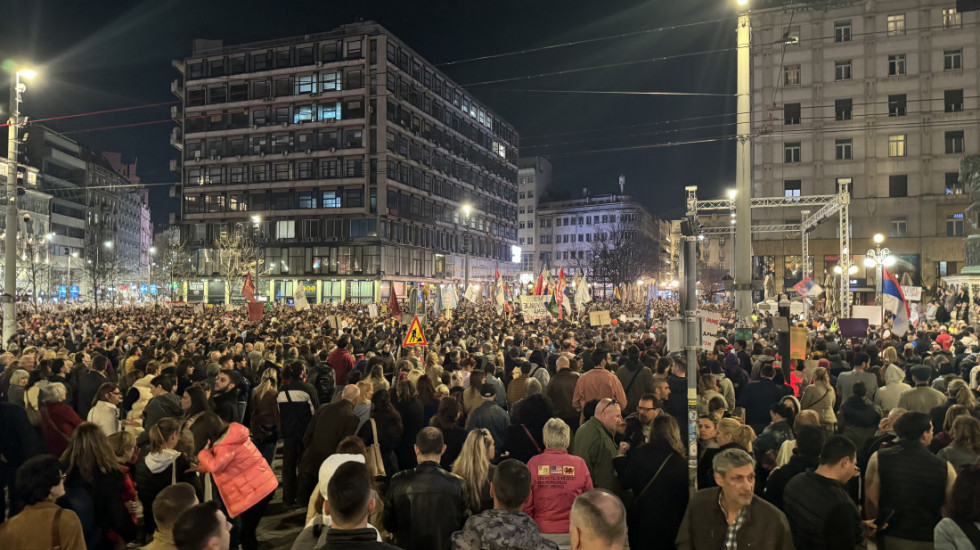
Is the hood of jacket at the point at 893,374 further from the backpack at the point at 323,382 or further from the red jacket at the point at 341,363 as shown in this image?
the red jacket at the point at 341,363

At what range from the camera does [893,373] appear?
10.4 meters

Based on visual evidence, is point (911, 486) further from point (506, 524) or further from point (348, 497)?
point (348, 497)

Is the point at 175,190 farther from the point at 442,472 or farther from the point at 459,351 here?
the point at 442,472

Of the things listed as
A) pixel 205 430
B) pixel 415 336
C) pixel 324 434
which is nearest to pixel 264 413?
pixel 324 434

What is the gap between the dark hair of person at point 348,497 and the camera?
346 cm

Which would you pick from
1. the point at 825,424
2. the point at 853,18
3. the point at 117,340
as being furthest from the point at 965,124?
the point at 117,340

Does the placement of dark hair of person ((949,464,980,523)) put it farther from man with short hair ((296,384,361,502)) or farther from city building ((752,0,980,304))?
city building ((752,0,980,304))

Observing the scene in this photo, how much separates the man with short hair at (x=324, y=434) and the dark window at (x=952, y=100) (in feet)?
182

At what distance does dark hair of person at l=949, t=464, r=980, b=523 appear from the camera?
393 cm

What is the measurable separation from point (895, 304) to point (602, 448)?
548 inches

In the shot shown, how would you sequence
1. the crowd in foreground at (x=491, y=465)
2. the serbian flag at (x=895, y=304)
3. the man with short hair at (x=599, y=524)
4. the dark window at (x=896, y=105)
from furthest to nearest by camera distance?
the dark window at (x=896, y=105) < the serbian flag at (x=895, y=304) < the crowd in foreground at (x=491, y=465) < the man with short hair at (x=599, y=524)

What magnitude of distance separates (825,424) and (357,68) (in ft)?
220


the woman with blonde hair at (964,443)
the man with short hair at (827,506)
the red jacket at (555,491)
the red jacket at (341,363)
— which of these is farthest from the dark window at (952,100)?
the red jacket at (555,491)

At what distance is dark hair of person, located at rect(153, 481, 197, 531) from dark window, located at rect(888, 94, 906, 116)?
5680cm
